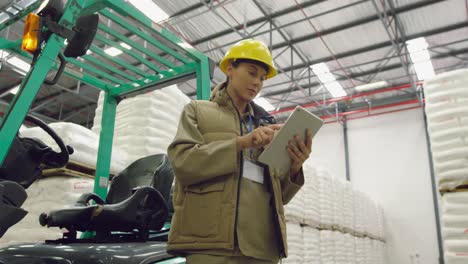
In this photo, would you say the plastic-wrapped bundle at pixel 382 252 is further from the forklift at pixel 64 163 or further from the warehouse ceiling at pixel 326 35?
the forklift at pixel 64 163

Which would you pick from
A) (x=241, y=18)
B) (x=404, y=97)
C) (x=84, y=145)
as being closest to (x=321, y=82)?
(x=404, y=97)

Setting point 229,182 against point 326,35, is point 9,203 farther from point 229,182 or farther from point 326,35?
point 326,35

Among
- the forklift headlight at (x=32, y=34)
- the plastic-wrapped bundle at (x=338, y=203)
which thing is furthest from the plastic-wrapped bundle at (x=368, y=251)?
the forklift headlight at (x=32, y=34)

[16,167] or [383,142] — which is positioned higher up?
[383,142]

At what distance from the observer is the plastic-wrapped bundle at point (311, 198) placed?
5898 mm

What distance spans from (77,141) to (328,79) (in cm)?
774

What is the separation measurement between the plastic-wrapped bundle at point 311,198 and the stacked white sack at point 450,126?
78.1 inches

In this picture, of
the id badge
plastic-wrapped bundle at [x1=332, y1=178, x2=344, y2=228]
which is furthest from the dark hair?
plastic-wrapped bundle at [x1=332, y1=178, x2=344, y2=228]

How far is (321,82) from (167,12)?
440cm

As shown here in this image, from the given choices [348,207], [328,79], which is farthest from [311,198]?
[328,79]

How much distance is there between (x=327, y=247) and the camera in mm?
6441

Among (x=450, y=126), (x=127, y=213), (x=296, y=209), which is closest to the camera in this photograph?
(x=127, y=213)

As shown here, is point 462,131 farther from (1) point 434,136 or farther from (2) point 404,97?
(2) point 404,97

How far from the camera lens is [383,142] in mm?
10844
